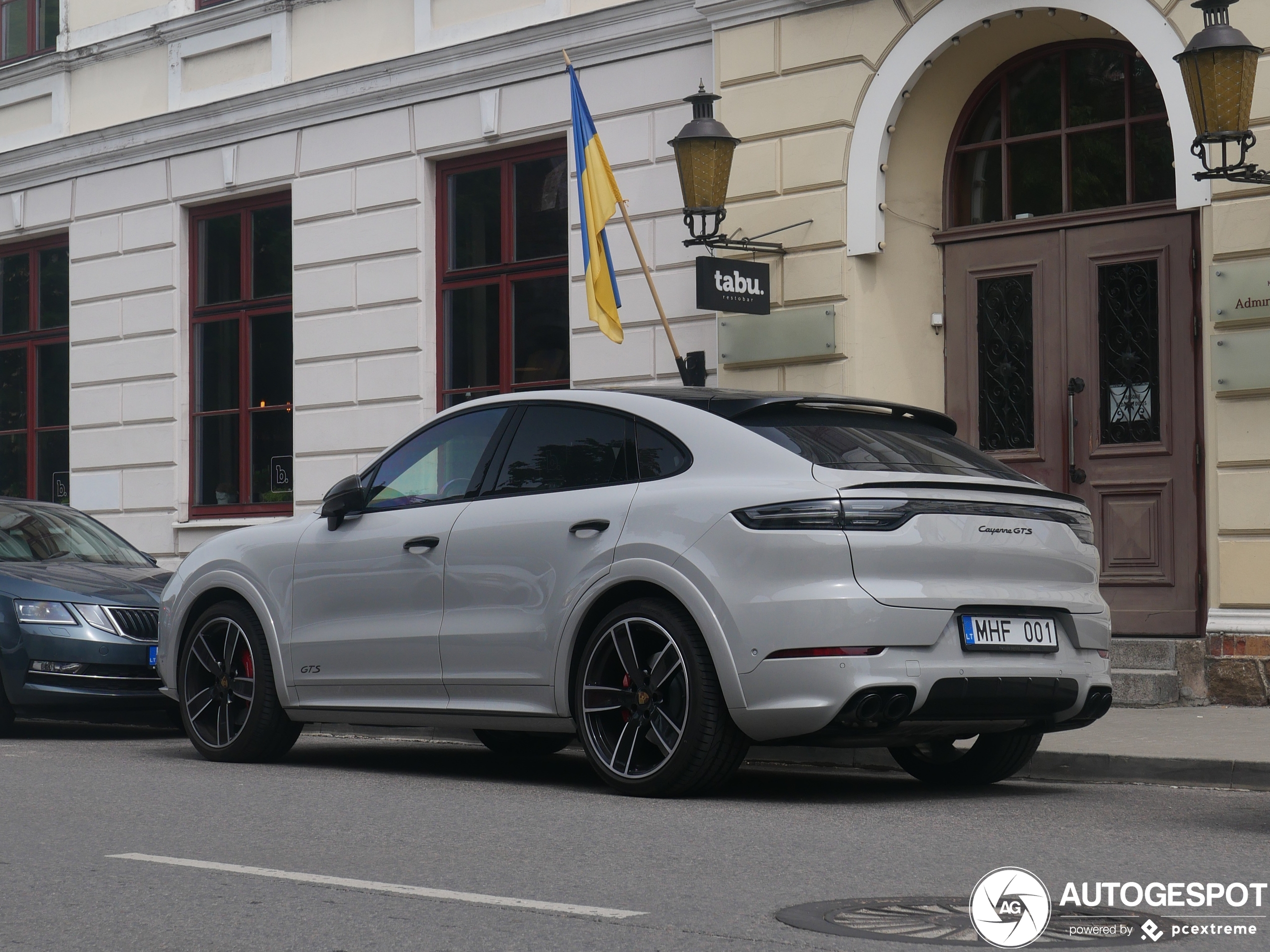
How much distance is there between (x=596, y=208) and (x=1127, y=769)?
20.7ft

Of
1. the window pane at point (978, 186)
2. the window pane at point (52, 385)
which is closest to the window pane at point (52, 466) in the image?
the window pane at point (52, 385)

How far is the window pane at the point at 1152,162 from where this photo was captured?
11.8 meters

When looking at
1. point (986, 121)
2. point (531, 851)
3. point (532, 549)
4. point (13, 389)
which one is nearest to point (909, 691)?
point (531, 851)

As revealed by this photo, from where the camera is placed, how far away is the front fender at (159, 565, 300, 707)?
8500mm

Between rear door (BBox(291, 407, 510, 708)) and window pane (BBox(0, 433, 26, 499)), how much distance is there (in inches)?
467

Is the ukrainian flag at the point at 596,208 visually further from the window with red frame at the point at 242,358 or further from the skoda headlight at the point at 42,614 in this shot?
the window with red frame at the point at 242,358

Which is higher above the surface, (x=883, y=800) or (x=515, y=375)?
(x=515, y=375)

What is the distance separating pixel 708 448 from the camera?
7.07m

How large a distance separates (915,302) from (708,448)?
6112 millimetres

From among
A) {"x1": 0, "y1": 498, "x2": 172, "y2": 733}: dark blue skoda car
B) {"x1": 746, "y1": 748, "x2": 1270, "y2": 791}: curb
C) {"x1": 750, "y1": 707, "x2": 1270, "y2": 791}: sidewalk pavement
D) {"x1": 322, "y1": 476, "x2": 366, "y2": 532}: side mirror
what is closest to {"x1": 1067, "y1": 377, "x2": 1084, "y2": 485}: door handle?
{"x1": 750, "y1": 707, "x2": 1270, "y2": 791}: sidewalk pavement

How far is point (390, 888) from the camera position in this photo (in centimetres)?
511

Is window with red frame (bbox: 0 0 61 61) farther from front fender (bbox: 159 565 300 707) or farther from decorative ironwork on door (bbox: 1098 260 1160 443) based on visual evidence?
decorative ironwork on door (bbox: 1098 260 1160 443)

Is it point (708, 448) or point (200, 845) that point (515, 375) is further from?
point (200, 845)

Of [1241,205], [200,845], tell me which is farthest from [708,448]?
Answer: [1241,205]
